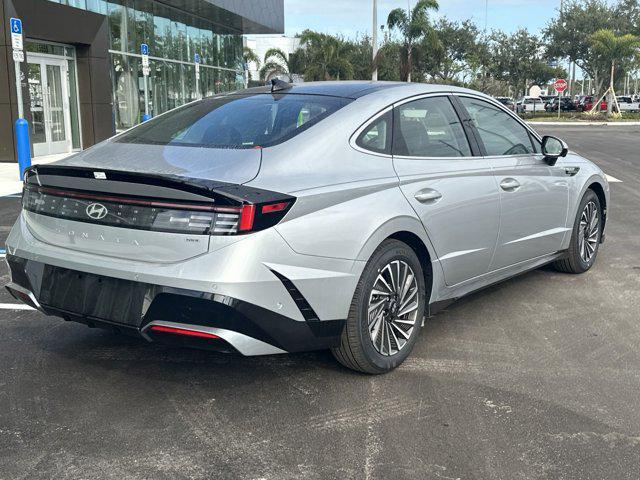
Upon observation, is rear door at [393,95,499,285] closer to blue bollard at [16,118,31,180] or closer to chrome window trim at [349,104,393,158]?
chrome window trim at [349,104,393,158]

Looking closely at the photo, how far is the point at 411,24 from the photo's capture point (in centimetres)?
3775

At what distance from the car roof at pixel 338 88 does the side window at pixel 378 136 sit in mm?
226

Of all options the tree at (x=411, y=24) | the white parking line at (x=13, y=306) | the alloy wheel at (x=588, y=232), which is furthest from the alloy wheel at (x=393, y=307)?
the tree at (x=411, y=24)

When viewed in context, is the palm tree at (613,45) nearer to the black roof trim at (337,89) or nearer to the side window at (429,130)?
the side window at (429,130)

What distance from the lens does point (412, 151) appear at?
4129 millimetres

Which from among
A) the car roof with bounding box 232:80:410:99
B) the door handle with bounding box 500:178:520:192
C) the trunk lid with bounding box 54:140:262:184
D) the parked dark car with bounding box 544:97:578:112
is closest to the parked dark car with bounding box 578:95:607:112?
the parked dark car with bounding box 544:97:578:112

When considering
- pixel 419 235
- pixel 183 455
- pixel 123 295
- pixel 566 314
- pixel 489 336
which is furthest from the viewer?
pixel 566 314

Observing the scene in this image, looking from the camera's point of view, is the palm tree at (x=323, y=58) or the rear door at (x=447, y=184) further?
the palm tree at (x=323, y=58)

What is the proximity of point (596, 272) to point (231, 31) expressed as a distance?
3181cm

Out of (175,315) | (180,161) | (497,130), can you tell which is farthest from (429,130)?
(175,315)

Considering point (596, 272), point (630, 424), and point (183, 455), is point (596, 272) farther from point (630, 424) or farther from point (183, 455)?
point (183, 455)

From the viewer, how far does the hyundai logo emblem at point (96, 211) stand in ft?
11.1

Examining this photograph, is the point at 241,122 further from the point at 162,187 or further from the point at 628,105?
the point at 628,105

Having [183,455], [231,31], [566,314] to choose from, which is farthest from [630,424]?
[231,31]
